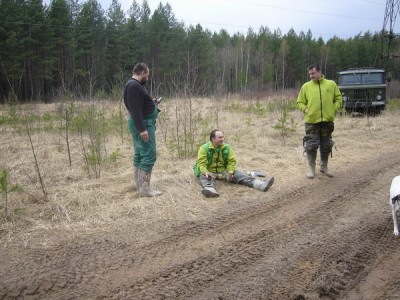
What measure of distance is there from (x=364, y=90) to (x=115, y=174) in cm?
1149

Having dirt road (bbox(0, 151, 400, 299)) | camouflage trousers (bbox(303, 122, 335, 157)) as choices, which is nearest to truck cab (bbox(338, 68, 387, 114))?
camouflage trousers (bbox(303, 122, 335, 157))

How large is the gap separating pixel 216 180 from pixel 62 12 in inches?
1163

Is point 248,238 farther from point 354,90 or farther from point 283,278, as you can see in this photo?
point 354,90

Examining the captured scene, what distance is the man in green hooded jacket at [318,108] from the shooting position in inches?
225

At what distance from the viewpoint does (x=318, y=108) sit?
18.8ft

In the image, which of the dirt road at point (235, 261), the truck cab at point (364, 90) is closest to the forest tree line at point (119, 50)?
the truck cab at point (364, 90)

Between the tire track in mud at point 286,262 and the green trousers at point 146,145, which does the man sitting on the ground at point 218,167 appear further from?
the tire track in mud at point 286,262

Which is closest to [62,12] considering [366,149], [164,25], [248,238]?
[164,25]

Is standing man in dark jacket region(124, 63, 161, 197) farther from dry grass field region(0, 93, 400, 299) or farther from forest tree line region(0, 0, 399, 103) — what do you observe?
forest tree line region(0, 0, 399, 103)

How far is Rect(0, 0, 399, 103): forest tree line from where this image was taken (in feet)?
84.2

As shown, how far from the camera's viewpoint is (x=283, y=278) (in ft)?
9.44

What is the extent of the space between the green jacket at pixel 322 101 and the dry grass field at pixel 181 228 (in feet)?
3.48

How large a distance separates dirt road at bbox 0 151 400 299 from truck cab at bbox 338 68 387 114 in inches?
416

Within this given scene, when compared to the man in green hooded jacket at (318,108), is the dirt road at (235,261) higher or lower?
lower
